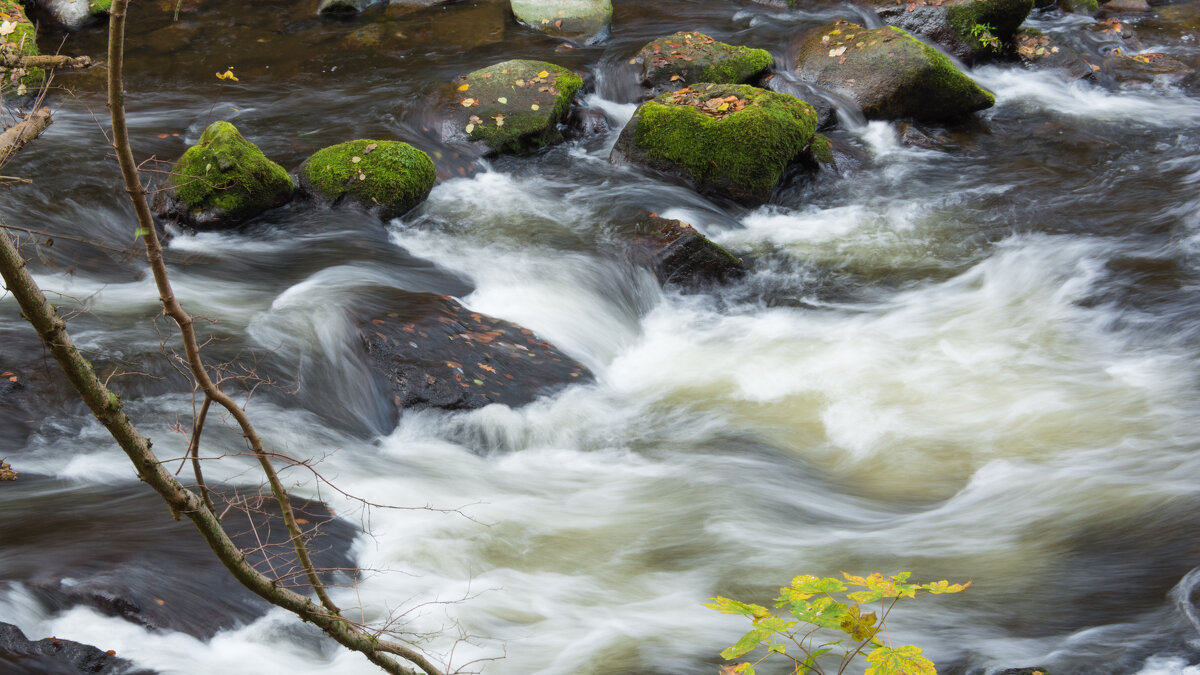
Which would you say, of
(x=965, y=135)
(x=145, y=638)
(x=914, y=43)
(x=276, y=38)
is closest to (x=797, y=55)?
(x=914, y=43)

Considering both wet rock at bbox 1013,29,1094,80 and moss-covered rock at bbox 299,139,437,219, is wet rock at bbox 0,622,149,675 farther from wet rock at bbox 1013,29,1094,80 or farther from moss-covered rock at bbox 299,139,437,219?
wet rock at bbox 1013,29,1094,80

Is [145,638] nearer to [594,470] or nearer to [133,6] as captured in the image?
[594,470]

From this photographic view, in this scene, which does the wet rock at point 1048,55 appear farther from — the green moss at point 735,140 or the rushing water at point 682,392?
the green moss at point 735,140

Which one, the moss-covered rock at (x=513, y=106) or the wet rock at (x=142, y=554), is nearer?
the wet rock at (x=142, y=554)

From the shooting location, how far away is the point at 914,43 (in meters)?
9.38

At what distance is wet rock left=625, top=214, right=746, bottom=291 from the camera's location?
7008 mm

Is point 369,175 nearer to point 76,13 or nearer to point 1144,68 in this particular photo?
point 76,13

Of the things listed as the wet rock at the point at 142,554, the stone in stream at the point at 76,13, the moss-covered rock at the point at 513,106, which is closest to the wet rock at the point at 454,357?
the wet rock at the point at 142,554

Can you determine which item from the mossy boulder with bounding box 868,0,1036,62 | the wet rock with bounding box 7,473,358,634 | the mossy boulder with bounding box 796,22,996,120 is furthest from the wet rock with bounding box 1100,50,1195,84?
the wet rock with bounding box 7,473,358,634

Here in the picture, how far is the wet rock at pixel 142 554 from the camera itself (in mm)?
3486

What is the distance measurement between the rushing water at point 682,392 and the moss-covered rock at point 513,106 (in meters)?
0.25

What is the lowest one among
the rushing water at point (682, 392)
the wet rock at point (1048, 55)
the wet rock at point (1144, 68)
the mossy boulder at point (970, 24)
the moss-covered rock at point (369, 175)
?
the rushing water at point (682, 392)

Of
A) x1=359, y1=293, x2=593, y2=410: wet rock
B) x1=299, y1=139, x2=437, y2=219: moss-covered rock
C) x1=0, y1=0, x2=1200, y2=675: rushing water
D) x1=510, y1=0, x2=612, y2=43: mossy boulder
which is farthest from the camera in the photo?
x1=510, y1=0, x2=612, y2=43: mossy boulder

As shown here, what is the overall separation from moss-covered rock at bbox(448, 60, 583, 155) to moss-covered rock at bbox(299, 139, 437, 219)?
3.65ft
